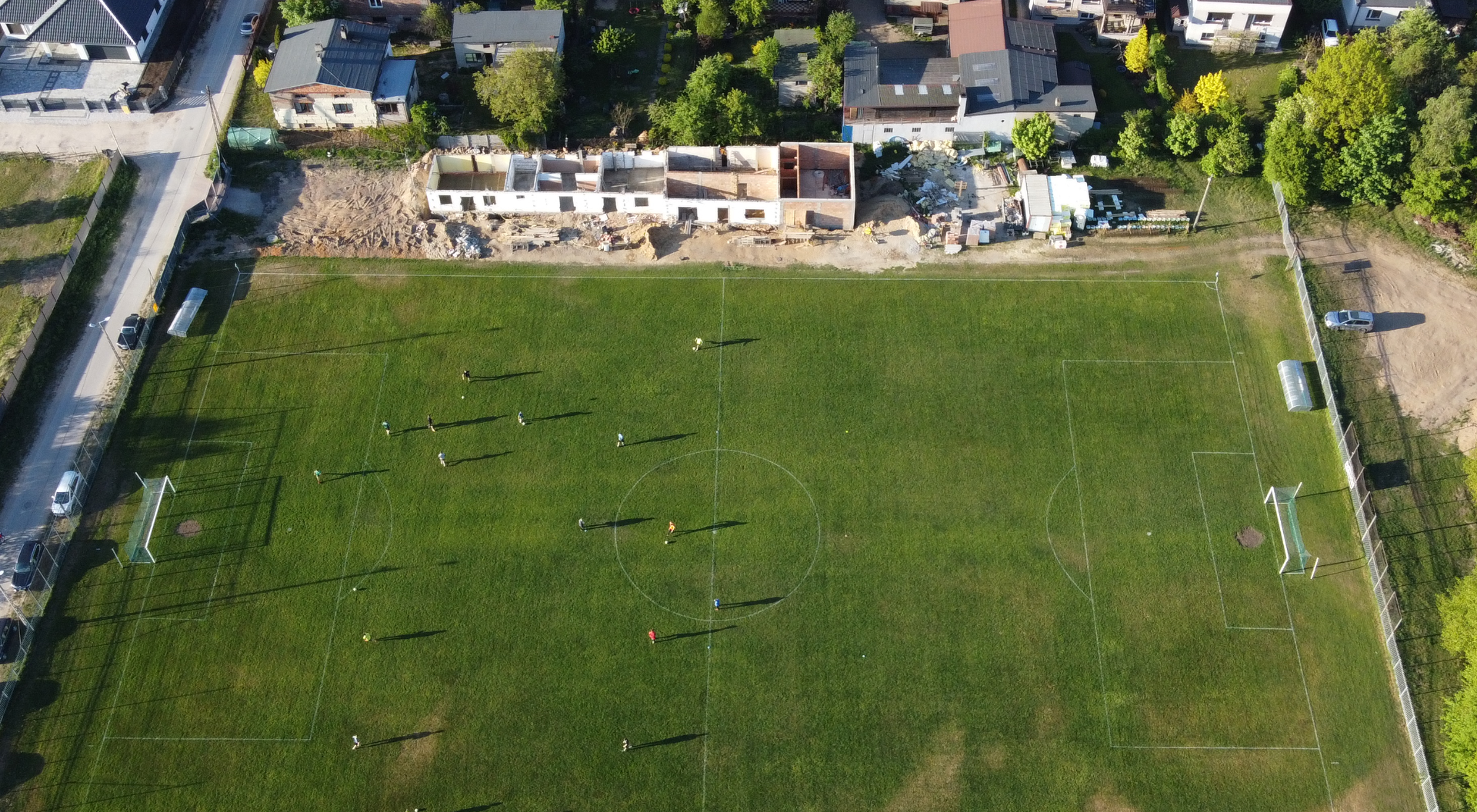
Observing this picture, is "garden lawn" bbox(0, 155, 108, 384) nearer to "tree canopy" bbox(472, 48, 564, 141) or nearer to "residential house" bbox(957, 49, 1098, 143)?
"tree canopy" bbox(472, 48, 564, 141)

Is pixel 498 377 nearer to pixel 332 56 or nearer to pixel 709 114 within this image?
pixel 709 114

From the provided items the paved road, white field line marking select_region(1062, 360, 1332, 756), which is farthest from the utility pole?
the paved road

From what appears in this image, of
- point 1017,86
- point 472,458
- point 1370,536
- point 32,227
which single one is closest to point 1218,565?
point 1370,536

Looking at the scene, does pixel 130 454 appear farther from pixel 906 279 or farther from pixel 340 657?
pixel 906 279

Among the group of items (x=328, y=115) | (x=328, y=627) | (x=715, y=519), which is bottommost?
(x=328, y=627)

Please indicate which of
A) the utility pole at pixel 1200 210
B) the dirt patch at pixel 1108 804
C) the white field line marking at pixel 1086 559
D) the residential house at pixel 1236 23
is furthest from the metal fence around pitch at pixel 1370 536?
the residential house at pixel 1236 23

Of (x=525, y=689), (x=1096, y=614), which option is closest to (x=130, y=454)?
(x=525, y=689)

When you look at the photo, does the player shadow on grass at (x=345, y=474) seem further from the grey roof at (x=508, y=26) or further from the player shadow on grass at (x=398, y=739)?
the grey roof at (x=508, y=26)
